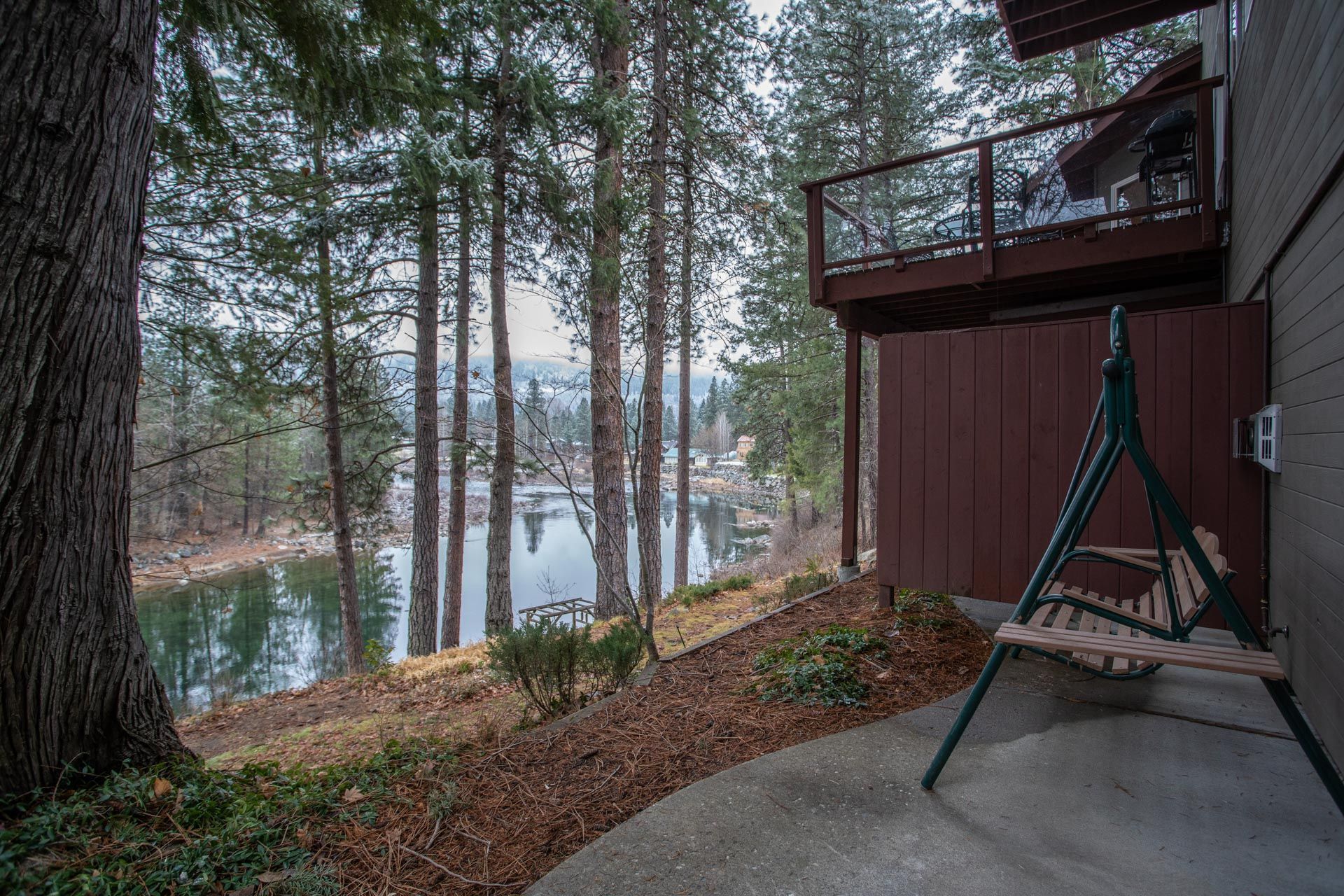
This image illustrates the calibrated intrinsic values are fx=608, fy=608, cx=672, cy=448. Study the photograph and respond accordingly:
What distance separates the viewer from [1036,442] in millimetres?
3438

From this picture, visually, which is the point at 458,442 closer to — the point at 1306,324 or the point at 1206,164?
the point at 1206,164

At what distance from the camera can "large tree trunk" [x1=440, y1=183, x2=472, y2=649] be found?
25.7ft

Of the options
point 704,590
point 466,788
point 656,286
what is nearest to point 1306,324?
point 466,788

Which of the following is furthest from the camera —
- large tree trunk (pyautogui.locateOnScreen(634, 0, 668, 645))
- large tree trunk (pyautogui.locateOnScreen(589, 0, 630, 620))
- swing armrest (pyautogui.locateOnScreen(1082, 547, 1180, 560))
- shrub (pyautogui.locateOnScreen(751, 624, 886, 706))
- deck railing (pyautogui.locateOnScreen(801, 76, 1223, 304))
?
large tree trunk (pyautogui.locateOnScreen(634, 0, 668, 645))

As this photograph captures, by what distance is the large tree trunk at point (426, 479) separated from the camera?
7.92 m

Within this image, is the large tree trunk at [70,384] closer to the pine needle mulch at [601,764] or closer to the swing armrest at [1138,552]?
the pine needle mulch at [601,764]

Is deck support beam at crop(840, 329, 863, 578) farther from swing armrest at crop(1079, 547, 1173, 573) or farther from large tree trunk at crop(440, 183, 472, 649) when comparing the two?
large tree trunk at crop(440, 183, 472, 649)

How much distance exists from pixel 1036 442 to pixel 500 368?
6.47 metres

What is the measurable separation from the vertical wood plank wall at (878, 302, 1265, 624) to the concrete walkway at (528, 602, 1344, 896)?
0.98 meters

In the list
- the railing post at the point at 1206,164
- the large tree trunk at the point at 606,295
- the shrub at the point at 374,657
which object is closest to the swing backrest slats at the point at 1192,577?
the railing post at the point at 1206,164

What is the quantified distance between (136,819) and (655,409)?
669 cm

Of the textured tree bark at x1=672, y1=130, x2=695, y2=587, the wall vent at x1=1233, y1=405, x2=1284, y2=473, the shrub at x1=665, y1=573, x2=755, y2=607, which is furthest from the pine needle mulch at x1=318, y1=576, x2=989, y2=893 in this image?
the textured tree bark at x1=672, y1=130, x2=695, y2=587

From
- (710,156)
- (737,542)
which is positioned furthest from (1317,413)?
(737,542)

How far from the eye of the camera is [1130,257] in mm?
3840
